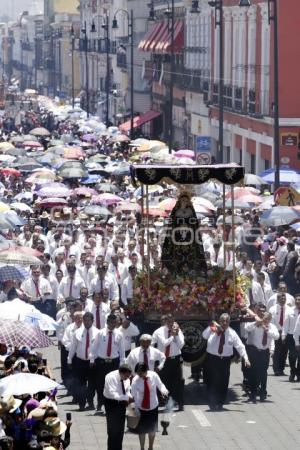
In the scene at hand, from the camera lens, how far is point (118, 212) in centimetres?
3512

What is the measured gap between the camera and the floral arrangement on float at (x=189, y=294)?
21266mm

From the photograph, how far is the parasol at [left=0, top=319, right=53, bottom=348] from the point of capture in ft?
57.4

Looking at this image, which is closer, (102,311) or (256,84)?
(102,311)

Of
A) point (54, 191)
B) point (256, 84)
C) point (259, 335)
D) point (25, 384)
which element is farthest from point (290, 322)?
point (256, 84)

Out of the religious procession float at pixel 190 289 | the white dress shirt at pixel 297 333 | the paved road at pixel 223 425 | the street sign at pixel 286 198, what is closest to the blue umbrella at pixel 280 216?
the street sign at pixel 286 198

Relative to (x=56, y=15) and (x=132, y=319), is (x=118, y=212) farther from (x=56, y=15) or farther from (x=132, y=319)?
(x=56, y=15)

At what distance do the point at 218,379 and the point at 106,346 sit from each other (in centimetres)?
154

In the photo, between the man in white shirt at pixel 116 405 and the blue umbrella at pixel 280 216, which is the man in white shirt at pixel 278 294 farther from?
the blue umbrella at pixel 280 216

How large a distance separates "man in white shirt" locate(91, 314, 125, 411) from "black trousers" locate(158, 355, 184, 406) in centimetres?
A: 59

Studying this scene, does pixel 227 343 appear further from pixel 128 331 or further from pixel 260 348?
pixel 128 331

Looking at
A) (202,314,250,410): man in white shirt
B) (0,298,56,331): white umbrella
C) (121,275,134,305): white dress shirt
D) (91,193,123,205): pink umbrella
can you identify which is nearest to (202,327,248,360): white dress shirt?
(202,314,250,410): man in white shirt

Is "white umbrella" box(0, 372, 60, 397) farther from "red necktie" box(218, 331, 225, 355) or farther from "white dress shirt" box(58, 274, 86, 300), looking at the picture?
"white dress shirt" box(58, 274, 86, 300)

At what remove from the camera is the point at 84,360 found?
20.1 meters

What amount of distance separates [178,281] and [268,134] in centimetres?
2848
